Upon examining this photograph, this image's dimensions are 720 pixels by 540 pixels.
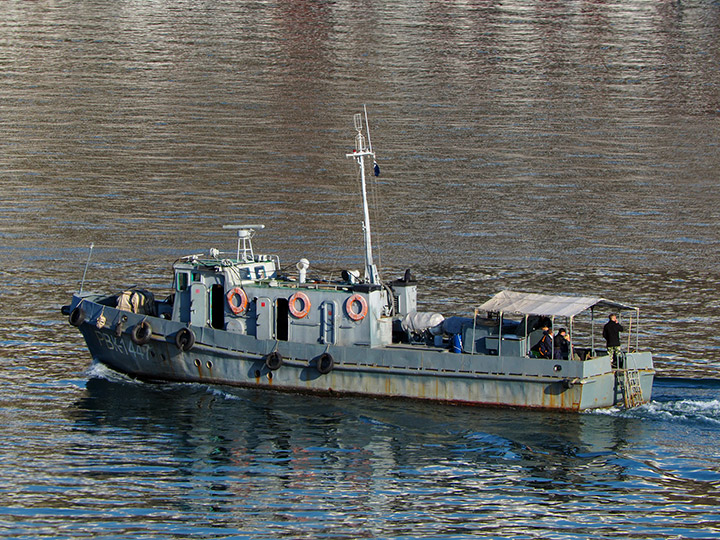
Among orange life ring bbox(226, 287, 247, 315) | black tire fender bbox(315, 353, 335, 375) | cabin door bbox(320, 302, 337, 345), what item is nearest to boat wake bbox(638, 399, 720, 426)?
black tire fender bbox(315, 353, 335, 375)

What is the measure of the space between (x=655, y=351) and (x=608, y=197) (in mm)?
20919

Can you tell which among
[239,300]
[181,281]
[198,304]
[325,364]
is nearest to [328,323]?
[325,364]

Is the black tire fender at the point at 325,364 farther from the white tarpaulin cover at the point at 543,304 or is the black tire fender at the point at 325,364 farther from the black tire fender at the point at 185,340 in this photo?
the white tarpaulin cover at the point at 543,304

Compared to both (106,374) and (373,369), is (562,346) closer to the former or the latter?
(373,369)

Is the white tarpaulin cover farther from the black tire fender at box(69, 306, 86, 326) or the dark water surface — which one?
the black tire fender at box(69, 306, 86, 326)

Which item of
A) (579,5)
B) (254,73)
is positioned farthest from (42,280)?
(579,5)

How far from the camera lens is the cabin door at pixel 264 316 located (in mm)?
30094

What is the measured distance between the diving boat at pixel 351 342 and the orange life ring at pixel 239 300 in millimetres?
A: 38

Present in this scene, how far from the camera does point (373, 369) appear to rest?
28.9 meters

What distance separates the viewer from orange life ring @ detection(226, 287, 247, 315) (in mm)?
30297

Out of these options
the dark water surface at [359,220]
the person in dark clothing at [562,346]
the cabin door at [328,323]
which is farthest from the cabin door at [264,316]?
the person in dark clothing at [562,346]

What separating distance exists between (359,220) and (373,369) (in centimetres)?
2003

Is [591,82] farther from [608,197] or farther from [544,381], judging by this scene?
[544,381]

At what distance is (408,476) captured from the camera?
2425 cm
